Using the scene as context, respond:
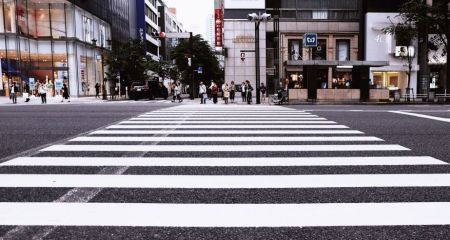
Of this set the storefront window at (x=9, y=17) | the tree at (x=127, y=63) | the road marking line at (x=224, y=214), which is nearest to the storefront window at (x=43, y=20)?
the storefront window at (x=9, y=17)

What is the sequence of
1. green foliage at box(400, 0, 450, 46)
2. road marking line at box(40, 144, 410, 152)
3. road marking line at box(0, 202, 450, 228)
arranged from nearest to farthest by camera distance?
road marking line at box(0, 202, 450, 228) < road marking line at box(40, 144, 410, 152) < green foliage at box(400, 0, 450, 46)

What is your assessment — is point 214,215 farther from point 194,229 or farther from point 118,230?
point 118,230

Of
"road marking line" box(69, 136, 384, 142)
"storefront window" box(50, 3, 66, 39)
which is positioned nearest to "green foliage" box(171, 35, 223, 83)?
"storefront window" box(50, 3, 66, 39)

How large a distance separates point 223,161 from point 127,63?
37.5 m

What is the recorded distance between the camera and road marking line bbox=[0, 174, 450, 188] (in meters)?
4.55

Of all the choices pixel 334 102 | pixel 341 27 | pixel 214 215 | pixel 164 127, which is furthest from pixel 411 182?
pixel 341 27

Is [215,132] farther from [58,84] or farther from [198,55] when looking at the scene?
[198,55]

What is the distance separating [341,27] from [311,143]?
37923 millimetres

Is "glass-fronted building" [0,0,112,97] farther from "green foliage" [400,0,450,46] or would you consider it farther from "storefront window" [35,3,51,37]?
"green foliage" [400,0,450,46]

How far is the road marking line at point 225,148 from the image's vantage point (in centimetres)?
695

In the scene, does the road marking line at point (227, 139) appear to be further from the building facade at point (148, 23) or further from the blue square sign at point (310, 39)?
the building facade at point (148, 23)

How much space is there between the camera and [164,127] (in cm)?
1068

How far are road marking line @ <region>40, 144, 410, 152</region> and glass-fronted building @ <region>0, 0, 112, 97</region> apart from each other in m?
33.1

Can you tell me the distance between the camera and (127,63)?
136 feet
